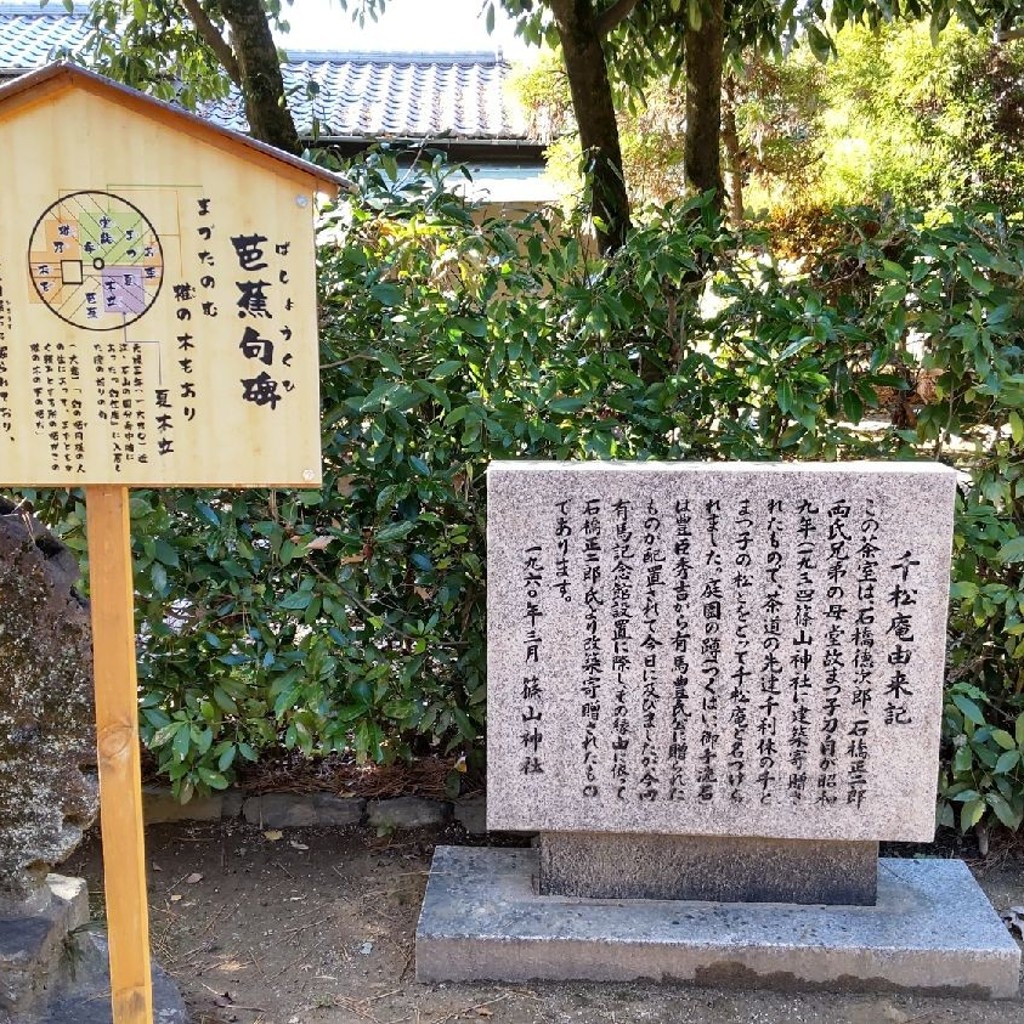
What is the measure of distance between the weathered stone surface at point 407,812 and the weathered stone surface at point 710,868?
750 mm

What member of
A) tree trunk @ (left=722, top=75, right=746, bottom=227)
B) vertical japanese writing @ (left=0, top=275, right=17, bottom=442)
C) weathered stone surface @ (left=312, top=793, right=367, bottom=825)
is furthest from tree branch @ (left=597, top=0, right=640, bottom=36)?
tree trunk @ (left=722, top=75, right=746, bottom=227)

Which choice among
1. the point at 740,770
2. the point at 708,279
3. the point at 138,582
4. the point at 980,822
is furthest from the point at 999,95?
the point at 138,582

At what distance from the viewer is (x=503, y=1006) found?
2.78 metres

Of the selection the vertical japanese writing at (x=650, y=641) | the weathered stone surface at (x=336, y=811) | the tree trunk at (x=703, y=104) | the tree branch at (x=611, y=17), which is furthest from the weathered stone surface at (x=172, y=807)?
the tree branch at (x=611, y=17)

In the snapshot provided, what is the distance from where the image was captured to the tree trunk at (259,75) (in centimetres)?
420

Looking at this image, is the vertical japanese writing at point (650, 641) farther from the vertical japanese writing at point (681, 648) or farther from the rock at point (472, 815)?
the rock at point (472, 815)

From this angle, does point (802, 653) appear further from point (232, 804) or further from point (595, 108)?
point (595, 108)

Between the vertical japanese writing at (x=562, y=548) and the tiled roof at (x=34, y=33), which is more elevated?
the tiled roof at (x=34, y=33)

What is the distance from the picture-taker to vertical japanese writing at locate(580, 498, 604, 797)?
283cm

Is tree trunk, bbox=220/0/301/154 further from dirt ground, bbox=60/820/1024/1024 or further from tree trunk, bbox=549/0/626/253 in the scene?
dirt ground, bbox=60/820/1024/1024

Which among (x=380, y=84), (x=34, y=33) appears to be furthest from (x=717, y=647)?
(x=34, y=33)

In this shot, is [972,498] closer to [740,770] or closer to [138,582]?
[740,770]

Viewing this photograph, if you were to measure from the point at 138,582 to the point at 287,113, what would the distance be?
6.97 ft

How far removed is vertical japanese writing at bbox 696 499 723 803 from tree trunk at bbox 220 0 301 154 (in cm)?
250
